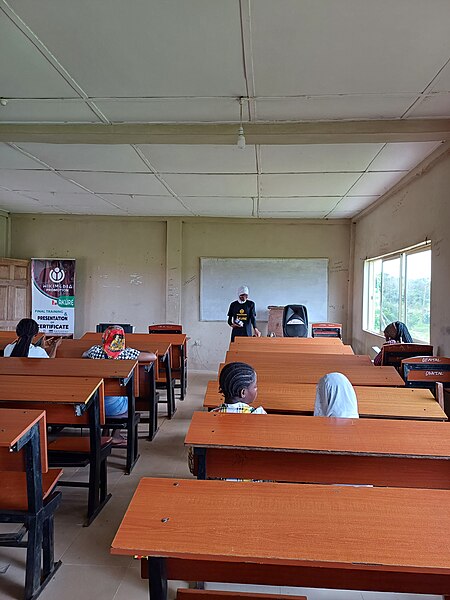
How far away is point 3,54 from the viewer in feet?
7.75

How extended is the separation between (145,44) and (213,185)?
3034mm

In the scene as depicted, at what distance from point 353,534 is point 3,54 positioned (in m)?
2.69

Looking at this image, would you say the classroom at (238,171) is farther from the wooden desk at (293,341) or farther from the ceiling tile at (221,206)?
the wooden desk at (293,341)

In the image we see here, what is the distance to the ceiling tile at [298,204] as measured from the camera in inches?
237

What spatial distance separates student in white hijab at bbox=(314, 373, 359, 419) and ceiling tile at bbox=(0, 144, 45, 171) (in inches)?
134

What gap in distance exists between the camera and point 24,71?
2541mm

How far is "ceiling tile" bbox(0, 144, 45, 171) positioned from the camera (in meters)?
4.05

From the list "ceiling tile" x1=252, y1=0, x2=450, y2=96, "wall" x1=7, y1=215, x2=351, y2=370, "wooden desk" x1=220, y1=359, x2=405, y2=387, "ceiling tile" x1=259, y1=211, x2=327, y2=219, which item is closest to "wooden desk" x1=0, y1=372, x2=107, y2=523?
"wooden desk" x1=220, y1=359, x2=405, y2=387

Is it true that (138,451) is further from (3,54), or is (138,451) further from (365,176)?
(365,176)

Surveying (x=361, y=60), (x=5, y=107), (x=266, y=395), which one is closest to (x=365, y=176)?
(x=361, y=60)

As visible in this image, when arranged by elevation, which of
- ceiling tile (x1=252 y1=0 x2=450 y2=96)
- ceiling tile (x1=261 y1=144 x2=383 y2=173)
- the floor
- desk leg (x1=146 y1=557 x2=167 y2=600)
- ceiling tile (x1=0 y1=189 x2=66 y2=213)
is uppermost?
ceiling tile (x1=0 y1=189 x2=66 y2=213)

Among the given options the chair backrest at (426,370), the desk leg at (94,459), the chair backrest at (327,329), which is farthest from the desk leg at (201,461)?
the chair backrest at (327,329)

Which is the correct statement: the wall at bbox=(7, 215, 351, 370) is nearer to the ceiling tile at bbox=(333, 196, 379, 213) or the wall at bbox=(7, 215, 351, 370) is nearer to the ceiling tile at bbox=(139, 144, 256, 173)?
the ceiling tile at bbox=(333, 196, 379, 213)

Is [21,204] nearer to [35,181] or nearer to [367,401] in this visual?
[35,181]
